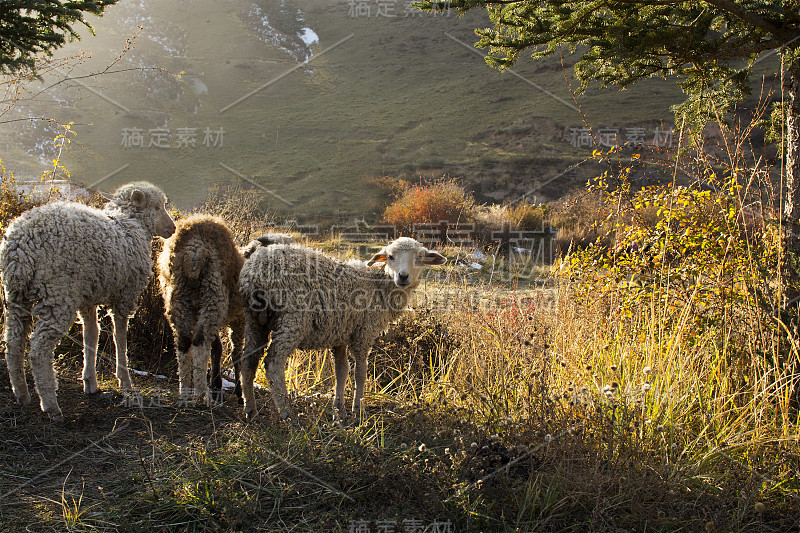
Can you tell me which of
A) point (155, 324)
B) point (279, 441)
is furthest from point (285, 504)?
point (155, 324)

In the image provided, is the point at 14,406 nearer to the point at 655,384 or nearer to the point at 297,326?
the point at 297,326

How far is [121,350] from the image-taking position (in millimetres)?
5117

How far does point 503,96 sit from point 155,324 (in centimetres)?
3619

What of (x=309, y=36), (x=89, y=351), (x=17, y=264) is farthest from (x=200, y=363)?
(x=309, y=36)

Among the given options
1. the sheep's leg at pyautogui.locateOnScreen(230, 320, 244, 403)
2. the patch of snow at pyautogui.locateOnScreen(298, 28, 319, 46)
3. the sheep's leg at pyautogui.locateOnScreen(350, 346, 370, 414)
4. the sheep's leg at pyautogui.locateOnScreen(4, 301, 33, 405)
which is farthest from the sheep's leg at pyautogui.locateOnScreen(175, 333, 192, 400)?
the patch of snow at pyautogui.locateOnScreen(298, 28, 319, 46)

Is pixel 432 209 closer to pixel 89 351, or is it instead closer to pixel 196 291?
pixel 196 291

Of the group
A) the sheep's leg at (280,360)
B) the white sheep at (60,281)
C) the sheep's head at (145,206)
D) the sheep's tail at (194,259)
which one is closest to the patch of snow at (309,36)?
the sheep's head at (145,206)

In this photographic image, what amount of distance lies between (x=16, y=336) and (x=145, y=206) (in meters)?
1.64

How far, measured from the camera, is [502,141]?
3184 centimetres

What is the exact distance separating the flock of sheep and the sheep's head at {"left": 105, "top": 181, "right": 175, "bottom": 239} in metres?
0.01

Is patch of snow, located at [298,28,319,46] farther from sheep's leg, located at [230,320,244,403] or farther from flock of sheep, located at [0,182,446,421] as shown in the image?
sheep's leg, located at [230,320,244,403]

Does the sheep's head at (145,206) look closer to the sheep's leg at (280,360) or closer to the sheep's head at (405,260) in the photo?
the sheep's leg at (280,360)

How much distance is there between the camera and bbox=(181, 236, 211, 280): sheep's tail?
4754 mm

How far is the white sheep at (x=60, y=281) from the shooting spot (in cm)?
429
